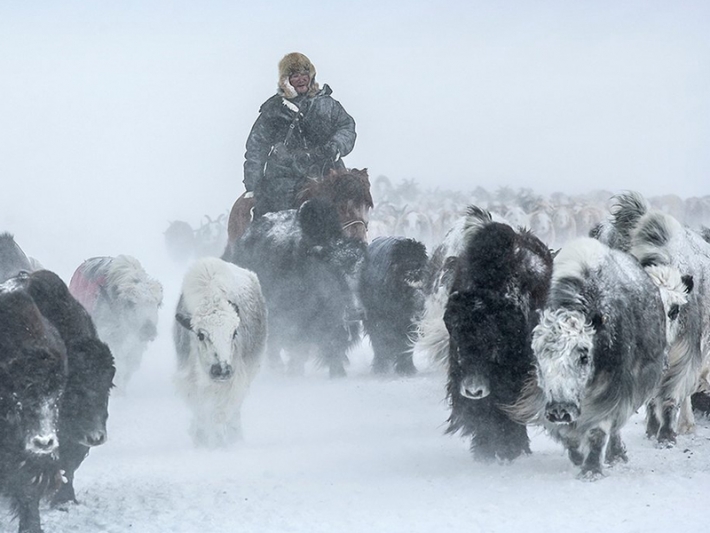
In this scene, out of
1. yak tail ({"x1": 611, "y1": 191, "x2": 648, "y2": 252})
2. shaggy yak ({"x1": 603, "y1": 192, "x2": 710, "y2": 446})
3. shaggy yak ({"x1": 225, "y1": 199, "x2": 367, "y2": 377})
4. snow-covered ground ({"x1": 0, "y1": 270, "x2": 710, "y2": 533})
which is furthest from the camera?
shaggy yak ({"x1": 225, "y1": 199, "x2": 367, "y2": 377})

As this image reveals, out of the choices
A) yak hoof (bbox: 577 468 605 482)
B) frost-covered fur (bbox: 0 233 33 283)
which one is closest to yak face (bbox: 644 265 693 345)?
yak hoof (bbox: 577 468 605 482)

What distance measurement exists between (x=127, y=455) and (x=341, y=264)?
195 inches

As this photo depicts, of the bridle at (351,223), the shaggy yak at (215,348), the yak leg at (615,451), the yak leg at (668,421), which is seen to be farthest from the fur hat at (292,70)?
the yak leg at (615,451)

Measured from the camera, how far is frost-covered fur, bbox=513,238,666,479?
8086 mm

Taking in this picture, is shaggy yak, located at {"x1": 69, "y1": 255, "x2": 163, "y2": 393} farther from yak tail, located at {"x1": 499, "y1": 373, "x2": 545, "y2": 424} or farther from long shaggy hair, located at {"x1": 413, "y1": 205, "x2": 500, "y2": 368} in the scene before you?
yak tail, located at {"x1": 499, "y1": 373, "x2": 545, "y2": 424}

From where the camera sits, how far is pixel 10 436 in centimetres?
737

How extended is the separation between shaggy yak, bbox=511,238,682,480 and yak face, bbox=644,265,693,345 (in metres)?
0.38

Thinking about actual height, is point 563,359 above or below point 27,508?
above

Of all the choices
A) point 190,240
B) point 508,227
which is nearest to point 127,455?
point 508,227

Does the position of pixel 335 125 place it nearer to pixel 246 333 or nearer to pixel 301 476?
pixel 246 333

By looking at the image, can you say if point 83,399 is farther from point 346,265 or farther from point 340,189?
point 340,189

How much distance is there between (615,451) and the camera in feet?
29.9

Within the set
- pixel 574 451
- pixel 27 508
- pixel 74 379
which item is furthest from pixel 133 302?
pixel 574 451

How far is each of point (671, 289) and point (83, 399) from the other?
4647mm
